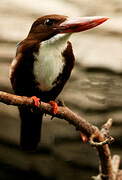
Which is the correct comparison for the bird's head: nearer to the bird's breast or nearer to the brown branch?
the bird's breast

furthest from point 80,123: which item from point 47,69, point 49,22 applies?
point 49,22

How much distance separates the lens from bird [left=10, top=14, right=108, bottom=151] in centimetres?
126

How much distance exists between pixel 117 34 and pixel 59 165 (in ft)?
1.88

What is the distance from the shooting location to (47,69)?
51.3 inches

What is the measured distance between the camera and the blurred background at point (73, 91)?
1.69 m

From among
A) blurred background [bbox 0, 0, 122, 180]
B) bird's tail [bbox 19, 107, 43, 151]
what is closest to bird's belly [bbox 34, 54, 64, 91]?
bird's tail [bbox 19, 107, 43, 151]

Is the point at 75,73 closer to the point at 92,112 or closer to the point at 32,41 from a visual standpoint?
the point at 92,112

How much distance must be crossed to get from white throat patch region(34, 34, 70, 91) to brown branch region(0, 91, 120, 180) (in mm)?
95

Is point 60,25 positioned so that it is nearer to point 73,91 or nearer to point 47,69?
point 47,69

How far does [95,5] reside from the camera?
5.53 feet

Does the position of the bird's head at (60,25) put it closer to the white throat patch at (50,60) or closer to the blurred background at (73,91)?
the white throat patch at (50,60)

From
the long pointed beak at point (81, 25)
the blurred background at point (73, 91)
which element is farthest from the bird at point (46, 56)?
the blurred background at point (73, 91)

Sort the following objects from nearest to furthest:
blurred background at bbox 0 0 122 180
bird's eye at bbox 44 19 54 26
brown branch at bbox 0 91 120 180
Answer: brown branch at bbox 0 91 120 180 → bird's eye at bbox 44 19 54 26 → blurred background at bbox 0 0 122 180

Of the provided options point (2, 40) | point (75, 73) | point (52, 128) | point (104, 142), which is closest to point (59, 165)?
point (52, 128)
